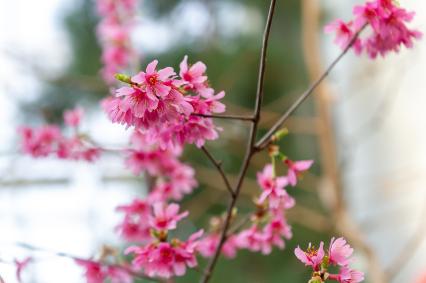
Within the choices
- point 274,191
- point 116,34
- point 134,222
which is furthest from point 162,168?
point 116,34

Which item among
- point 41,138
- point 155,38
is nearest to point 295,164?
point 41,138

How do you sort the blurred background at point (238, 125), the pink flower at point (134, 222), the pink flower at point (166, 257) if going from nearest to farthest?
1. the pink flower at point (166, 257)
2. the pink flower at point (134, 222)
3. the blurred background at point (238, 125)

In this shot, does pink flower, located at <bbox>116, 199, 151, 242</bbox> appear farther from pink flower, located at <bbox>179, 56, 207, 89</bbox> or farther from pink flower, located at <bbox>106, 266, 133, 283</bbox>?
pink flower, located at <bbox>179, 56, 207, 89</bbox>

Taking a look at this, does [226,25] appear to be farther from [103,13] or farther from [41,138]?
[41,138]

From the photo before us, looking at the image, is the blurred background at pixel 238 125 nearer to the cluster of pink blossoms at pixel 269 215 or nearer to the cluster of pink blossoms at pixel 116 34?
the cluster of pink blossoms at pixel 116 34

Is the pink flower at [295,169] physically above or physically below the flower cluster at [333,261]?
above

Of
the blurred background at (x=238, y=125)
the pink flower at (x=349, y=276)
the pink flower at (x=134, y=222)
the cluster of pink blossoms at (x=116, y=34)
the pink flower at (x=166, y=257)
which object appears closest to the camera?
the pink flower at (x=349, y=276)

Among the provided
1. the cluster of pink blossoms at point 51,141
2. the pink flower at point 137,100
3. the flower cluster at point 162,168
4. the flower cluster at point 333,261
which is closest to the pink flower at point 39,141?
the cluster of pink blossoms at point 51,141
